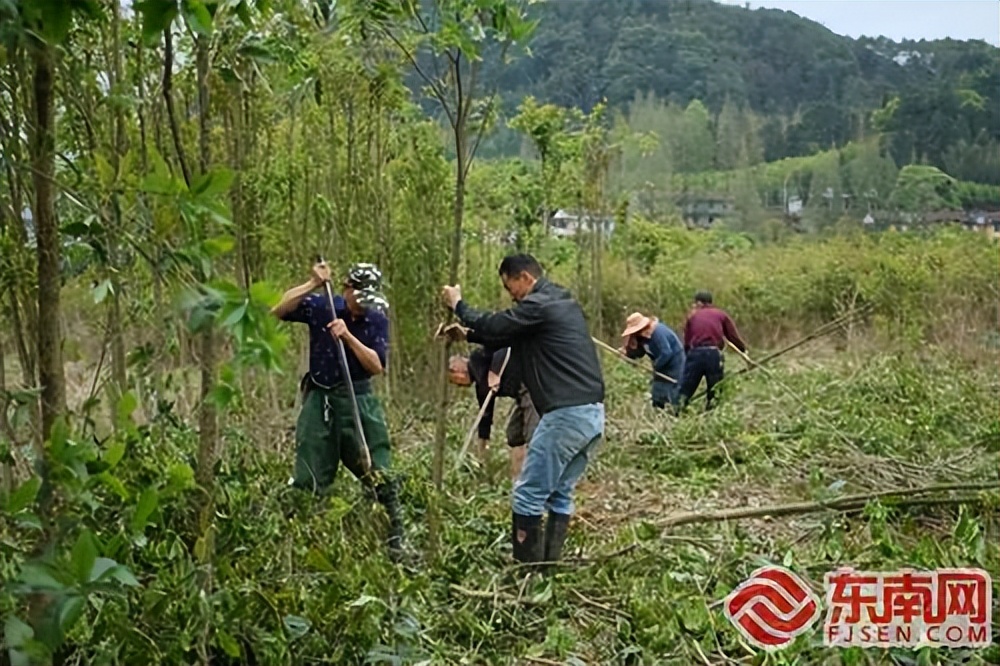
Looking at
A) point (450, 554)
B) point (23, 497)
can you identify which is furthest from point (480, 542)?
point (23, 497)

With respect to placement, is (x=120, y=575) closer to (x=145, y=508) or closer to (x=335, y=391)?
(x=145, y=508)

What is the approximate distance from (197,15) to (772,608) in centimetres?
310

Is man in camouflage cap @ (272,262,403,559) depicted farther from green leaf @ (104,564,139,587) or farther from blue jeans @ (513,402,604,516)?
green leaf @ (104,564,139,587)

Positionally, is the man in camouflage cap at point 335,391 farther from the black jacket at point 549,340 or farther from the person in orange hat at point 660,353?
the person in orange hat at point 660,353

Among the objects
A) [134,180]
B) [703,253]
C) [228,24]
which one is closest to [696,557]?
[228,24]

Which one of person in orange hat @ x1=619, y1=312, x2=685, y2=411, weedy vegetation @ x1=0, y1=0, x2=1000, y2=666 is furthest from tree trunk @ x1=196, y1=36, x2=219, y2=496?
person in orange hat @ x1=619, y1=312, x2=685, y2=411

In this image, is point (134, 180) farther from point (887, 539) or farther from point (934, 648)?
point (887, 539)

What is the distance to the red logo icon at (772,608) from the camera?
363 cm

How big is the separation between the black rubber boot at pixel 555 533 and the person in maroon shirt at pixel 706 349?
4.29 metres

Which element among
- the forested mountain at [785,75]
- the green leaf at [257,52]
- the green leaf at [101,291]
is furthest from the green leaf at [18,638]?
the forested mountain at [785,75]

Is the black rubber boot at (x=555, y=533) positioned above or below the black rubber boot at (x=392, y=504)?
below

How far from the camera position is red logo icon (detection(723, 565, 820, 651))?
3627 mm

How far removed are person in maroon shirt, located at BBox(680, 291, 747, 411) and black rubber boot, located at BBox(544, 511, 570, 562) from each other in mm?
4286

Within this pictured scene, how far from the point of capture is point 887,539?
416 centimetres
